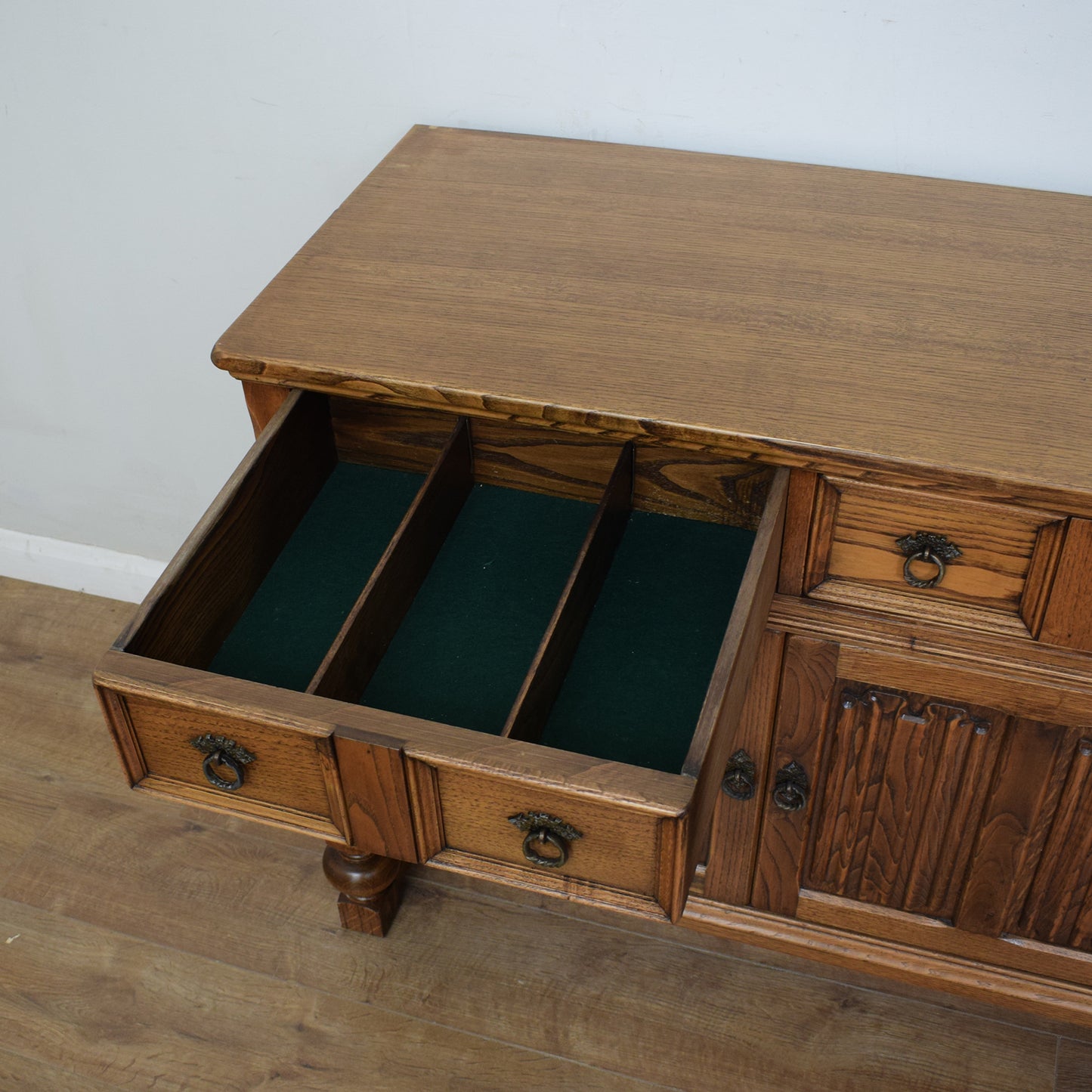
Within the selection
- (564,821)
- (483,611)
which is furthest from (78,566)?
(564,821)

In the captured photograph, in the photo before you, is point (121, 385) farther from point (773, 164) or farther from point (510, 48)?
point (773, 164)

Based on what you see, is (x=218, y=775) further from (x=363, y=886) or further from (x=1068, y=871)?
(x=1068, y=871)

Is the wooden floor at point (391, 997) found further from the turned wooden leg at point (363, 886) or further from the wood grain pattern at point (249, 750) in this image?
the wood grain pattern at point (249, 750)

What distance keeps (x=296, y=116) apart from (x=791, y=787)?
0.88 metres

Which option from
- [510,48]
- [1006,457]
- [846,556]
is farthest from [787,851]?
[510,48]

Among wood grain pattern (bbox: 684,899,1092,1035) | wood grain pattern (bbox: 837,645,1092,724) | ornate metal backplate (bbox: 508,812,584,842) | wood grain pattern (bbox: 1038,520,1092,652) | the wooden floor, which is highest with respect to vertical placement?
wood grain pattern (bbox: 1038,520,1092,652)

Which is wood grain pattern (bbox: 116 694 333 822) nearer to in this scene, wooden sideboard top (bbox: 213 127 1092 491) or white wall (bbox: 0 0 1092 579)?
wooden sideboard top (bbox: 213 127 1092 491)

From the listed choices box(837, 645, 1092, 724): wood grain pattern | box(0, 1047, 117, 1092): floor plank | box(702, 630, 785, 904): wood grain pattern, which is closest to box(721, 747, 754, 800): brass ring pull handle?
box(702, 630, 785, 904): wood grain pattern

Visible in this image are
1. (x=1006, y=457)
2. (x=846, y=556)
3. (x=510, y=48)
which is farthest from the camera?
(x=510, y=48)

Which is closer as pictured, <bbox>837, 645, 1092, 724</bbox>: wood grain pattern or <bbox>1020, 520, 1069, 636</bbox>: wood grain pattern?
<bbox>1020, 520, 1069, 636</bbox>: wood grain pattern

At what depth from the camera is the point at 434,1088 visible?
126 centimetres

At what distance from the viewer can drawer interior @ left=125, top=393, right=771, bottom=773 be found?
92cm

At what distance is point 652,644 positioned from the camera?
991mm

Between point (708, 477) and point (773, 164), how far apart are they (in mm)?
330
